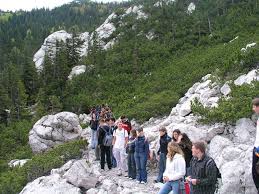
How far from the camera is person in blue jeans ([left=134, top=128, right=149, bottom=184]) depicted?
42.7ft

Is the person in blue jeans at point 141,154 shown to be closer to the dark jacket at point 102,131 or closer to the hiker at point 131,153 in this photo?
the hiker at point 131,153

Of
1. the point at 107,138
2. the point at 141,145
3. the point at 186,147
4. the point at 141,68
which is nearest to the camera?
the point at 186,147

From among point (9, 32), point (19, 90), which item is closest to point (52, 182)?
point (19, 90)

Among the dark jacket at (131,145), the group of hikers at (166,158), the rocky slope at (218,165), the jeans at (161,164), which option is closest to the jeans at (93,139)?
the group of hikers at (166,158)

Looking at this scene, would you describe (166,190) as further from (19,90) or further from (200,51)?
(19,90)

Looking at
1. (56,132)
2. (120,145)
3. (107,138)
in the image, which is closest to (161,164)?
(120,145)

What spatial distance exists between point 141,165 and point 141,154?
1.34ft

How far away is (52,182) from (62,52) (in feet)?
133

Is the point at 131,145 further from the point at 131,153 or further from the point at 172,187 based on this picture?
the point at 172,187

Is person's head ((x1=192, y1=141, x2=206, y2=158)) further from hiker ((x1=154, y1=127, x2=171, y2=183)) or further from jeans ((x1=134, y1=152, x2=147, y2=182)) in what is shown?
jeans ((x1=134, y1=152, x2=147, y2=182))

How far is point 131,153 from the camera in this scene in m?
13.7

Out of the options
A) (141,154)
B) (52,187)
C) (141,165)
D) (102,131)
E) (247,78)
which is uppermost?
(247,78)

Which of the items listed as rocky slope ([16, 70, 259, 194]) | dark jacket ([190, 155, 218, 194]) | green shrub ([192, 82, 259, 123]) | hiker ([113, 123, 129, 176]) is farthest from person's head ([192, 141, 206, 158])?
green shrub ([192, 82, 259, 123])

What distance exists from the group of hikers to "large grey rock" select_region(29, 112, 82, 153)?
8.78 m
